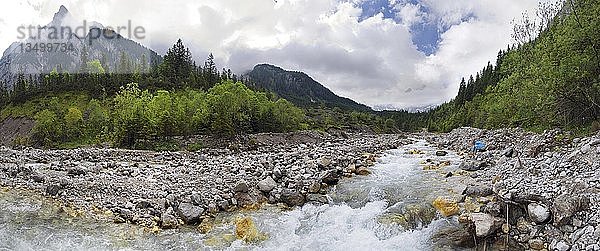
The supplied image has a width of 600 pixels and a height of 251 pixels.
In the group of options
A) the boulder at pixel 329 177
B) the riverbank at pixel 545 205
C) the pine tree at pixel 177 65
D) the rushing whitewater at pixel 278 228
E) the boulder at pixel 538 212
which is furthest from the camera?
the pine tree at pixel 177 65

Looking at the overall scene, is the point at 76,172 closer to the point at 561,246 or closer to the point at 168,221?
the point at 168,221

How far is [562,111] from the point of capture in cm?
2864

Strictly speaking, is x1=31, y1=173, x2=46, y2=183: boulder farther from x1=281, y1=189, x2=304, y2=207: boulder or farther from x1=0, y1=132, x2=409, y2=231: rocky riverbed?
x1=281, y1=189, x2=304, y2=207: boulder

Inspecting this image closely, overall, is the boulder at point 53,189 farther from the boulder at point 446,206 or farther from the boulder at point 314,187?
the boulder at point 446,206

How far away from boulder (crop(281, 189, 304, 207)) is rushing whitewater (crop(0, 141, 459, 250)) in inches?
23.4

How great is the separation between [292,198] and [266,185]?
2.09m

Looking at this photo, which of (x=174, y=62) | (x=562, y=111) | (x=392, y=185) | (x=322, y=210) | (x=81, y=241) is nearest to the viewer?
(x=81, y=241)

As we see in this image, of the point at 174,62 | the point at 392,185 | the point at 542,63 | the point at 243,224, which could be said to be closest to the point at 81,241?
the point at 243,224

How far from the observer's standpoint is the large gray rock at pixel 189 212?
1769cm

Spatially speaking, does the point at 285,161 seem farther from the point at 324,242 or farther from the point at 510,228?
the point at 510,228

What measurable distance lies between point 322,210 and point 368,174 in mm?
8387

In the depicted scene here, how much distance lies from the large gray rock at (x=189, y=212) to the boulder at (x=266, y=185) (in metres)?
4.13

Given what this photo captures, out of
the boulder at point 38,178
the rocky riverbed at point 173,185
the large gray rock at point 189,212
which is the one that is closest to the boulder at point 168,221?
the rocky riverbed at point 173,185

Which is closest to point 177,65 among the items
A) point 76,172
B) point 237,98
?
point 237,98
